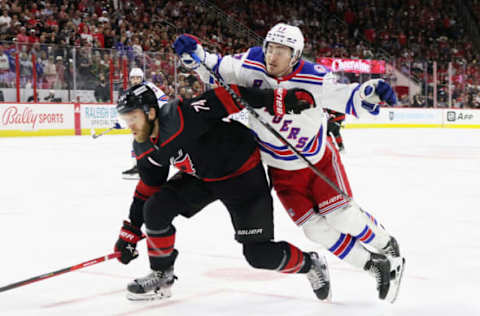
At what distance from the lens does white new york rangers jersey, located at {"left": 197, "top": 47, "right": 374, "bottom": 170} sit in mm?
2754

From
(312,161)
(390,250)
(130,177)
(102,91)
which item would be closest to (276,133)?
(312,161)

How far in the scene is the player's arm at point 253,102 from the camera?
263 centimetres

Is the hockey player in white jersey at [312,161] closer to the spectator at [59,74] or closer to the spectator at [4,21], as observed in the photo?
the spectator at [59,74]

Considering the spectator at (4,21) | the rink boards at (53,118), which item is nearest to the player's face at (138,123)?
the rink boards at (53,118)

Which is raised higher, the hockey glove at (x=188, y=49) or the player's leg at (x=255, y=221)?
the hockey glove at (x=188, y=49)

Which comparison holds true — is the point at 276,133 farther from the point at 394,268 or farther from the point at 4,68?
the point at 4,68

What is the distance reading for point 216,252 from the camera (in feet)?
12.6

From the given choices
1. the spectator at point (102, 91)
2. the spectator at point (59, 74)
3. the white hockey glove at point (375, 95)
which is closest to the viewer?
the white hockey glove at point (375, 95)

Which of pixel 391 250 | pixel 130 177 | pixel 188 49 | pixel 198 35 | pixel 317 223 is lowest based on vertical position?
pixel 130 177

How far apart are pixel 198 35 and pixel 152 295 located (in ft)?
53.6

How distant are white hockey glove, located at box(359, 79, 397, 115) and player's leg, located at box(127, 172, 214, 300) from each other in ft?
2.52

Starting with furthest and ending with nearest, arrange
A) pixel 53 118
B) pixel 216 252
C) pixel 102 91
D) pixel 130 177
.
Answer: pixel 102 91, pixel 53 118, pixel 130 177, pixel 216 252

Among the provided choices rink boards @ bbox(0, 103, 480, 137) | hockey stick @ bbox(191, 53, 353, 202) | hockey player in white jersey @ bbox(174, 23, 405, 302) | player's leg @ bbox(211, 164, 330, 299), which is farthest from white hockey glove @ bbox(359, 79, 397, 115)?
rink boards @ bbox(0, 103, 480, 137)

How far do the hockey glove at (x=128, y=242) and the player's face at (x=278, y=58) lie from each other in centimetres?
91
